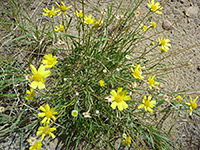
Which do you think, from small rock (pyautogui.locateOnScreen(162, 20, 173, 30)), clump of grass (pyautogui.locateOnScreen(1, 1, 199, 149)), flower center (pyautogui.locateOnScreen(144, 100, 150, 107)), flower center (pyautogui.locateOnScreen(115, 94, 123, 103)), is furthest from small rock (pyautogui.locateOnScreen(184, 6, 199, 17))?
flower center (pyautogui.locateOnScreen(115, 94, 123, 103))

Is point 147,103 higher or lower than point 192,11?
lower

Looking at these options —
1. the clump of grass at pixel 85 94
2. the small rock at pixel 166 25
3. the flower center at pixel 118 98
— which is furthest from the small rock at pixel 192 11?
the flower center at pixel 118 98

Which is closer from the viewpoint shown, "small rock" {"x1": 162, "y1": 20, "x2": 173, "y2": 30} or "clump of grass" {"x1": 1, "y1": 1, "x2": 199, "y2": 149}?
"clump of grass" {"x1": 1, "y1": 1, "x2": 199, "y2": 149}

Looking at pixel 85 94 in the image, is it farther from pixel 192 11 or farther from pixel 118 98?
pixel 192 11

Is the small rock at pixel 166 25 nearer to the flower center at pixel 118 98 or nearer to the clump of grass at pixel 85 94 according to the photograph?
the clump of grass at pixel 85 94

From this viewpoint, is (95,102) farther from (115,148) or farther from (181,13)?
(181,13)

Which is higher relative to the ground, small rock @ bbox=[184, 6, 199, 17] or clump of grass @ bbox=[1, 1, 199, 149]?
small rock @ bbox=[184, 6, 199, 17]

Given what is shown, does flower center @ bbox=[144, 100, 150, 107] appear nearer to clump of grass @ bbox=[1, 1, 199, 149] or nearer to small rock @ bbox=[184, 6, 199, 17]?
clump of grass @ bbox=[1, 1, 199, 149]

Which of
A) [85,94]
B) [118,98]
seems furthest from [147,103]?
[85,94]

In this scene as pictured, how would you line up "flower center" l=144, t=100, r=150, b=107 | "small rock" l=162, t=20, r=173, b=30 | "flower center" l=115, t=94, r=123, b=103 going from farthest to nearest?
"small rock" l=162, t=20, r=173, b=30 → "flower center" l=144, t=100, r=150, b=107 → "flower center" l=115, t=94, r=123, b=103

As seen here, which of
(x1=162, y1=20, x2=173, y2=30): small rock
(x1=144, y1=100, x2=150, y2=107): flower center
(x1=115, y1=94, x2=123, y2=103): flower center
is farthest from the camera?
(x1=162, y1=20, x2=173, y2=30): small rock

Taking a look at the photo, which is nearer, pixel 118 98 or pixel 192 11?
pixel 118 98

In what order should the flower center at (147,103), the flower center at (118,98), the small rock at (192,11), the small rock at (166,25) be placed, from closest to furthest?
the flower center at (118,98) → the flower center at (147,103) → the small rock at (166,25) → the small rock at (192,11)
